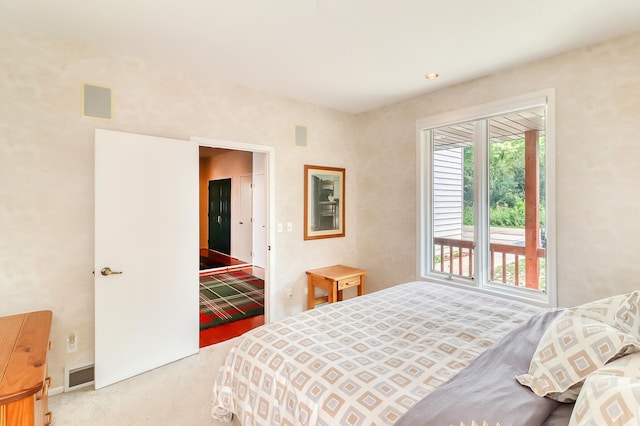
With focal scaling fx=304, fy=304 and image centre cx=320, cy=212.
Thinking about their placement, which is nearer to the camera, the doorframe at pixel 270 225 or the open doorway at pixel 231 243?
the doorframe at pixel 270 225

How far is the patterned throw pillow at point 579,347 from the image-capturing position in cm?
101

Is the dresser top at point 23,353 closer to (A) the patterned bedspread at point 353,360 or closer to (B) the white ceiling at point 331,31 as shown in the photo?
(A) the patterned bedspread at point 353,360

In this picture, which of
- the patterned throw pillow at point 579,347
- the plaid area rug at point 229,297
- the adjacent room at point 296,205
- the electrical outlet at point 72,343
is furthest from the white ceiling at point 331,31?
the plaid area rug at point 229,297

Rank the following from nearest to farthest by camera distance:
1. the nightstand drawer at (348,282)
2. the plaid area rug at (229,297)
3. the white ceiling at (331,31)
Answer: the white ceiling at (331,31)
the nightstand drawer at (348,282)
the plaid area rug at (229,297)

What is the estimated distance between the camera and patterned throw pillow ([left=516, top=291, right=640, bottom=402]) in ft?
3.30

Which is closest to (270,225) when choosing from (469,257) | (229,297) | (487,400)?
(229,297)

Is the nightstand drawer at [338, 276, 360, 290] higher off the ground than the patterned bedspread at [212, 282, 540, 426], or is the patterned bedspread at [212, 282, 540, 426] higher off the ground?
the patterned bedspread at [212, 282, 540, 426]

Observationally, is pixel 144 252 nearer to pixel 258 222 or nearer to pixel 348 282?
pixel 348 282

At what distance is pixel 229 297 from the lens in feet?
14.8

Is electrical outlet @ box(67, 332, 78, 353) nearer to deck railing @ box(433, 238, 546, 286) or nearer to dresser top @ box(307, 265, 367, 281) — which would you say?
dresser top @ box(307, 265, 367, 281)

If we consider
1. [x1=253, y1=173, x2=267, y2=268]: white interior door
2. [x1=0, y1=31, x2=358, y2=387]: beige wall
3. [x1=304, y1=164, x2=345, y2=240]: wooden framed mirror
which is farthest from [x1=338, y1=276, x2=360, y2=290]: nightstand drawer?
[x1=253, y1=173, x2=267, y2=268]: white interior door

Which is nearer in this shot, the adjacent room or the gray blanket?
the gray blanket

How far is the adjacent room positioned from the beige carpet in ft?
0.06

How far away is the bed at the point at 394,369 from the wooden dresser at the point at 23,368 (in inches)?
31.0
